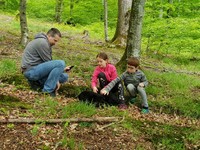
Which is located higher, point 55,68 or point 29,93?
point 55,68

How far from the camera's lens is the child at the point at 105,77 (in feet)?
22.1

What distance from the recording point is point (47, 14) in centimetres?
3216

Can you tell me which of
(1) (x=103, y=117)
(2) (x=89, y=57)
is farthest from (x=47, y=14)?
(1) (x=103, y=117)

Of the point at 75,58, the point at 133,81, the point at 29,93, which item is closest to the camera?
the point at 29,93

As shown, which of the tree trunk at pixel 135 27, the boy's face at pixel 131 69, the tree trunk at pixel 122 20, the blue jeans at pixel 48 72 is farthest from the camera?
the tree trunk at pixel 122 20

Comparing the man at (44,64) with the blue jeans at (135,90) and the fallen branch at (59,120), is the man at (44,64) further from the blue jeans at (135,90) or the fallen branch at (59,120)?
the blue jeans at (135,90)

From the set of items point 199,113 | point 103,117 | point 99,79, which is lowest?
point 199,113

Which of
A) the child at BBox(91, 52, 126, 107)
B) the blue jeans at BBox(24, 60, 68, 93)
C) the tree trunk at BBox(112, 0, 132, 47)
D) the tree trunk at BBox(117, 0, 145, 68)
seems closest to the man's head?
the blue jeans at BBox(24, 60, 68, 93)

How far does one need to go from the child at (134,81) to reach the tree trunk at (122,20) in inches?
350

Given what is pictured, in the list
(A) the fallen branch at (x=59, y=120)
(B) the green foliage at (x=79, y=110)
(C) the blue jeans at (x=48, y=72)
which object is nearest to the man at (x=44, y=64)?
(C) the blue jeans at (x=48, y=72)

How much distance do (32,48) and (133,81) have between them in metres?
2.38

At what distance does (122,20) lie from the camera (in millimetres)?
15680

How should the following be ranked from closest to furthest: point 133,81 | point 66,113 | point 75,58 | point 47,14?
1. point 66,113
2. point 133,81
3. point 75,58
4. point 47,14

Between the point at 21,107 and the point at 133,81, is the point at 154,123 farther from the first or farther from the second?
the point at 21,107
